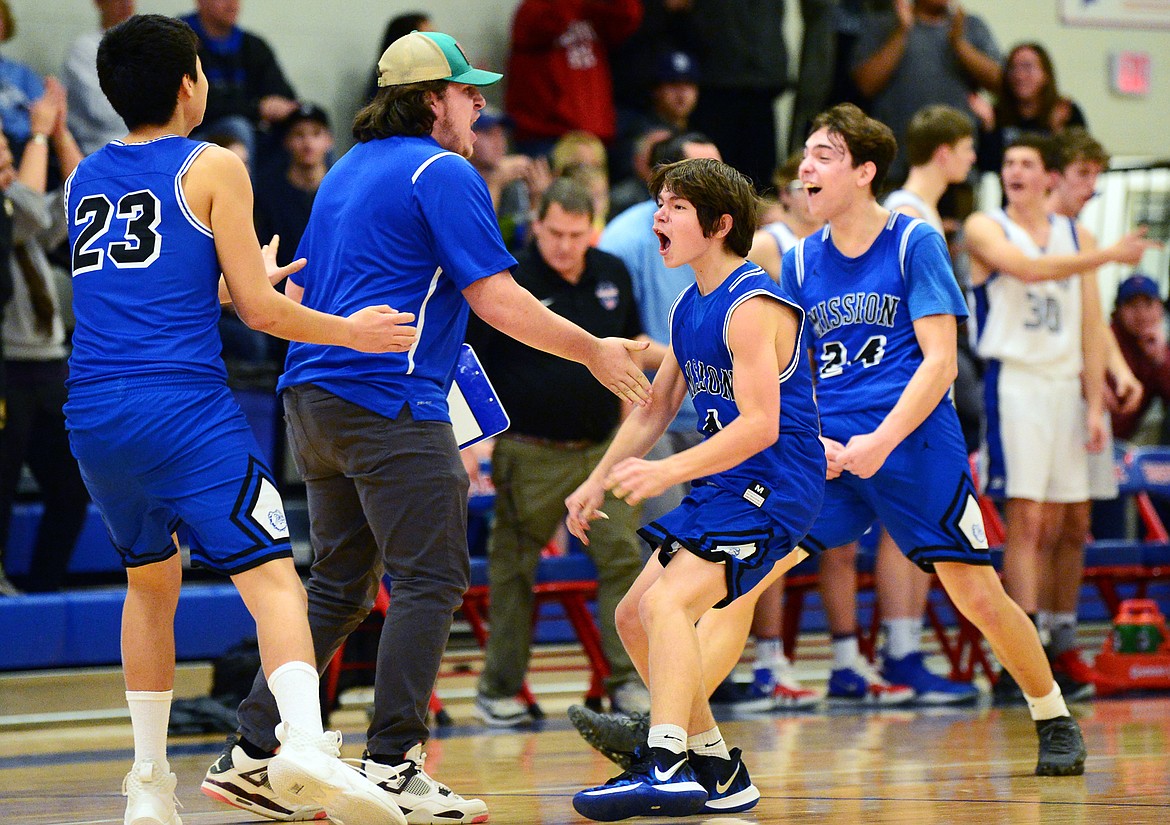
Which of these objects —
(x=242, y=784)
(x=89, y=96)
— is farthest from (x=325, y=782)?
(x=89, y=96)

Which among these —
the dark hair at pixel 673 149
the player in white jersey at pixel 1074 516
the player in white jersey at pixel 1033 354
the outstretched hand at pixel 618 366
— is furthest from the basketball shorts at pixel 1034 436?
the outstretched hand at pixel 618 366

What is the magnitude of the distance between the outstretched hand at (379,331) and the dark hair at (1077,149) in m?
4.80

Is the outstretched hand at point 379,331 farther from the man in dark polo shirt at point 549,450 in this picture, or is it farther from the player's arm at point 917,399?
the man in dark polo shirt at point 549,450

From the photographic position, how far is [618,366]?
3.87m

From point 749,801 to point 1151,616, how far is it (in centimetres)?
409

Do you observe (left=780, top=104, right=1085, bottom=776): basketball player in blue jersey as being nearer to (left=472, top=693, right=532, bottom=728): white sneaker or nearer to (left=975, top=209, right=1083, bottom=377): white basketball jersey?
(left=472, top=693, right=532, bottom=728): white sneaker

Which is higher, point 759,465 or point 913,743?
point 759,465

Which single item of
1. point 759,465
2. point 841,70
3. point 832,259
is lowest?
→ point 759,465

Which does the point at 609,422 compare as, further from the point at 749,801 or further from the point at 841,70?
the point at 841,70

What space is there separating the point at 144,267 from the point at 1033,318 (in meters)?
4.72

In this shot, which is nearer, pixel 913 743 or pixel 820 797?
pixel 820 797

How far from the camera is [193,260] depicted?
356 cm

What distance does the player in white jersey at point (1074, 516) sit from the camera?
7305 millimetres

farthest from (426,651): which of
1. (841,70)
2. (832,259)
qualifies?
(841,70)
